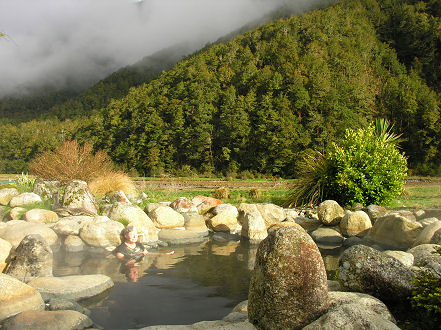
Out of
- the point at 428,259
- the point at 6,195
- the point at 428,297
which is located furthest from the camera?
the point at 6,195

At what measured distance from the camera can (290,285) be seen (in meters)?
3.58

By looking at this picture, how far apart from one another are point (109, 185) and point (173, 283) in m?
8.88

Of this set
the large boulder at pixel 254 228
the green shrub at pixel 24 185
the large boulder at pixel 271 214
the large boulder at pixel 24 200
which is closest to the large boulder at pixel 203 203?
the large boulder at pixel 271 214

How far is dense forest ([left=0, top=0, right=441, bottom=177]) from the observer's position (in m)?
40.2

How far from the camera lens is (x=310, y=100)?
43812mm

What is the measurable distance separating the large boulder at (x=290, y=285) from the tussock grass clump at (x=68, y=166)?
12278 mm

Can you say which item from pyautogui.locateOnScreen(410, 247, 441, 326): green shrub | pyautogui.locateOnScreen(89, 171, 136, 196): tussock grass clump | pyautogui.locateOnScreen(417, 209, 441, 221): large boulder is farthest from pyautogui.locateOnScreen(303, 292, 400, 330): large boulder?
pyautogui.locateOnScreen(89, 171, 136, 196): tussock grass clump

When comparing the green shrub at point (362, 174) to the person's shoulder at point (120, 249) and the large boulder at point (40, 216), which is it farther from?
the large boulder at point (40, 216)

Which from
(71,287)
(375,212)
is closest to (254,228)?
(375,212)

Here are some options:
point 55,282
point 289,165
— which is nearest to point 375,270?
point 55,282

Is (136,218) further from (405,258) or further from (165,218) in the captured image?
(405,258)

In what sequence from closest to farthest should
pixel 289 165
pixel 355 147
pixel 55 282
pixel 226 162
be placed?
pixel 55 282 → pixel 355 147 → pixel 289 165 → pixel 226 162

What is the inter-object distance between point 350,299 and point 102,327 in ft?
10.3

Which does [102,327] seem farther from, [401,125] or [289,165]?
[401,125]
